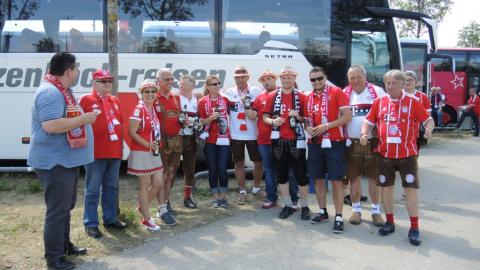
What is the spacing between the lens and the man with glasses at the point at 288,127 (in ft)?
18.9

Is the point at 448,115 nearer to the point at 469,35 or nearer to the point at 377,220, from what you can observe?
the point at 377,220

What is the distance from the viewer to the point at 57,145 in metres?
4.12

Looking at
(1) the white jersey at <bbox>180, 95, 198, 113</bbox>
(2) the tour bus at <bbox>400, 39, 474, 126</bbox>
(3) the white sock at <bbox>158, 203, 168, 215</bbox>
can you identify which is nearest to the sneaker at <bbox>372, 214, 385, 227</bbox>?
(3) the white sock at <bbox>158, 203, 168, 215</bbox>

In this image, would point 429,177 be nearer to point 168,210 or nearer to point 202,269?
point 168,210

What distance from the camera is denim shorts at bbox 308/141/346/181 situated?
217 inches

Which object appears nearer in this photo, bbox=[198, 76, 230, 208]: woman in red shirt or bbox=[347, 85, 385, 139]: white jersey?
bbox=[347, 85, 385, 139]: white jersey

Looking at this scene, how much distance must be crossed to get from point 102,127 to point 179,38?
3.43 m

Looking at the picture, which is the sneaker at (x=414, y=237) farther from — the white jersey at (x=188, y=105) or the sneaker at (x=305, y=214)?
the white jersey at (x=188, y=105)

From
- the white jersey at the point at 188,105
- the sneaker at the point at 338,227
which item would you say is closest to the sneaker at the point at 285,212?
the sneaker at the point at 338,227

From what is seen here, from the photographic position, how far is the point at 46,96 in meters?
4.01

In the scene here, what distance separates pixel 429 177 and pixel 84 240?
666 cm

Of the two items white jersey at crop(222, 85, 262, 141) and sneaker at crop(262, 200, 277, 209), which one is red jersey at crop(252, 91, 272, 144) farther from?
sneaker at crop(262, 200, 277, 209)

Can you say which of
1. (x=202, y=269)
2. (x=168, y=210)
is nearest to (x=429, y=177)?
(x=168, y=210)

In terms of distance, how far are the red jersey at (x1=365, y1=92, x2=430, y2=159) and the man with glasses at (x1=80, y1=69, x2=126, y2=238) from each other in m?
2.98
